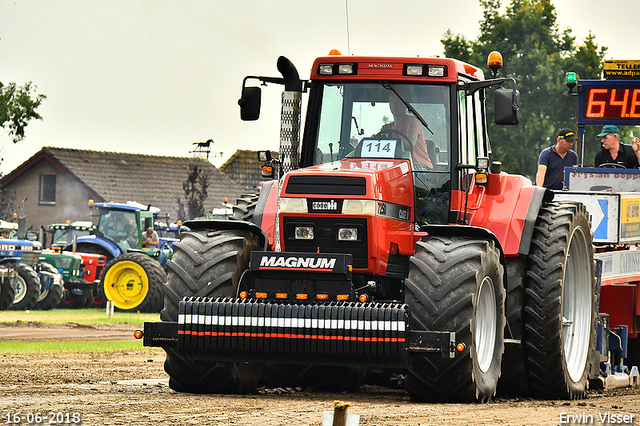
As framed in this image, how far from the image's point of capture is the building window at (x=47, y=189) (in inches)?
2184

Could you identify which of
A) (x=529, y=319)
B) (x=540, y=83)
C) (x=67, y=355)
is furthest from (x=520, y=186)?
(x=540, y=83)

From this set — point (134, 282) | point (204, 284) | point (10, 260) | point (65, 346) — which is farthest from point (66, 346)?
point (10, 260)

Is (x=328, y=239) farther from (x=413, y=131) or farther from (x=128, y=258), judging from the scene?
(x=128, y=258)

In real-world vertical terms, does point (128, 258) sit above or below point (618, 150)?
below

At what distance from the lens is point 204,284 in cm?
917

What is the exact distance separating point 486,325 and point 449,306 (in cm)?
89

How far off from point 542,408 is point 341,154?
9.47ft

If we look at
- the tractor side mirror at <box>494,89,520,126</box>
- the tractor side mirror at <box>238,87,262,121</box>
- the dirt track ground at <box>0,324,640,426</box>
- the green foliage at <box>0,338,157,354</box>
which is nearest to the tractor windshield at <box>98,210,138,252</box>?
the green foliage at <box>0,338,157,354</box>

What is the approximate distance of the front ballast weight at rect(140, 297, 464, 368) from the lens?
28.4 ft

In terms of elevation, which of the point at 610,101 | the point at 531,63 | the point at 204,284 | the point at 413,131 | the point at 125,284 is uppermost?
the point at 531,63

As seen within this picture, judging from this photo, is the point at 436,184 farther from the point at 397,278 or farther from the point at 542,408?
the point at 542,408

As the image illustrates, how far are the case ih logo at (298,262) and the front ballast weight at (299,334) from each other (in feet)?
1.04

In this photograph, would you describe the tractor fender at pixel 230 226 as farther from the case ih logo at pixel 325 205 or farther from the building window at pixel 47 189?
the building window at pixel 47 189

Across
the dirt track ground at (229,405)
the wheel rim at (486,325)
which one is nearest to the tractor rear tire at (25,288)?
the dirt track ground at (229,405)
